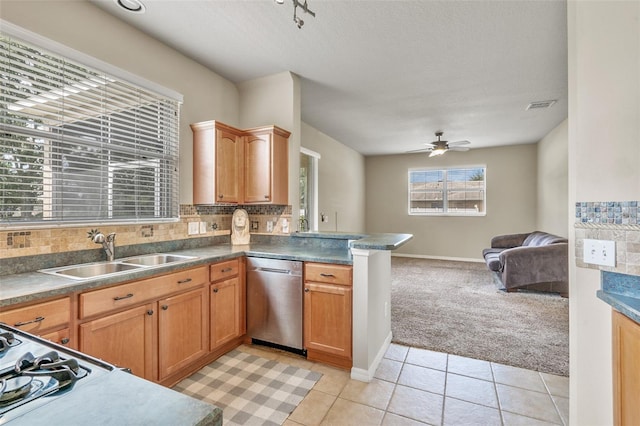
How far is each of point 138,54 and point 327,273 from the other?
2377 millimetres

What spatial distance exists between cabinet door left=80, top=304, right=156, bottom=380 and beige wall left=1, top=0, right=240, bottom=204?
4.23 ft

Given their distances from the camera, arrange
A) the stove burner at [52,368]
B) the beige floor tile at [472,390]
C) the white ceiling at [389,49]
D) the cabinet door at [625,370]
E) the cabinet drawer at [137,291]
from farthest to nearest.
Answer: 1. the white ceiling at [389,49]
2. the beige floor tile at [472,390]
3. the cabinet drawer at [137,291]
4. the cabinet door at [625,370]
5. the stove burner at [52,368]

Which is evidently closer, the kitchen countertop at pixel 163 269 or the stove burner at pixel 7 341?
the stove burner at pixel 7 341

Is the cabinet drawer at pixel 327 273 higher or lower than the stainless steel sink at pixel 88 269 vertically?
lower

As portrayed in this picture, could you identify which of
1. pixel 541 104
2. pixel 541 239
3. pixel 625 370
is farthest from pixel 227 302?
pixel 541 239

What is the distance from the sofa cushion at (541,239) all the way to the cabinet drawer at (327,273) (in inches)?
146

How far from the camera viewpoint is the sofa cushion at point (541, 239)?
4316 mm

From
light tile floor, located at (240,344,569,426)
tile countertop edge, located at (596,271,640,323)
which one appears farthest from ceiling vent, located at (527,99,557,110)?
tile countertop edge, located at (596,271,640,323)

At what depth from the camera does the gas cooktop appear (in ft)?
1.89

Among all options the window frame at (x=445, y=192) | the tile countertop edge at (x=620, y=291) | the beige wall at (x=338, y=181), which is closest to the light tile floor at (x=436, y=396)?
the tile countertop edge at (x=620, y=291)

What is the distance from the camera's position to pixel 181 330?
2150 millimetres

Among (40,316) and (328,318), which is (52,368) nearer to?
(40,316)

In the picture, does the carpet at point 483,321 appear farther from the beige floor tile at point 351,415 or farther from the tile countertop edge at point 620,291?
the tile countertop edge at point 620,291

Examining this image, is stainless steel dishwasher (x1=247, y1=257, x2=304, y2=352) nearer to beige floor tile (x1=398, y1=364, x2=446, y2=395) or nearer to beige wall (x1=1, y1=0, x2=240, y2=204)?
beige floor tile (x1=398, y1=364, x2=446, y2=395)
